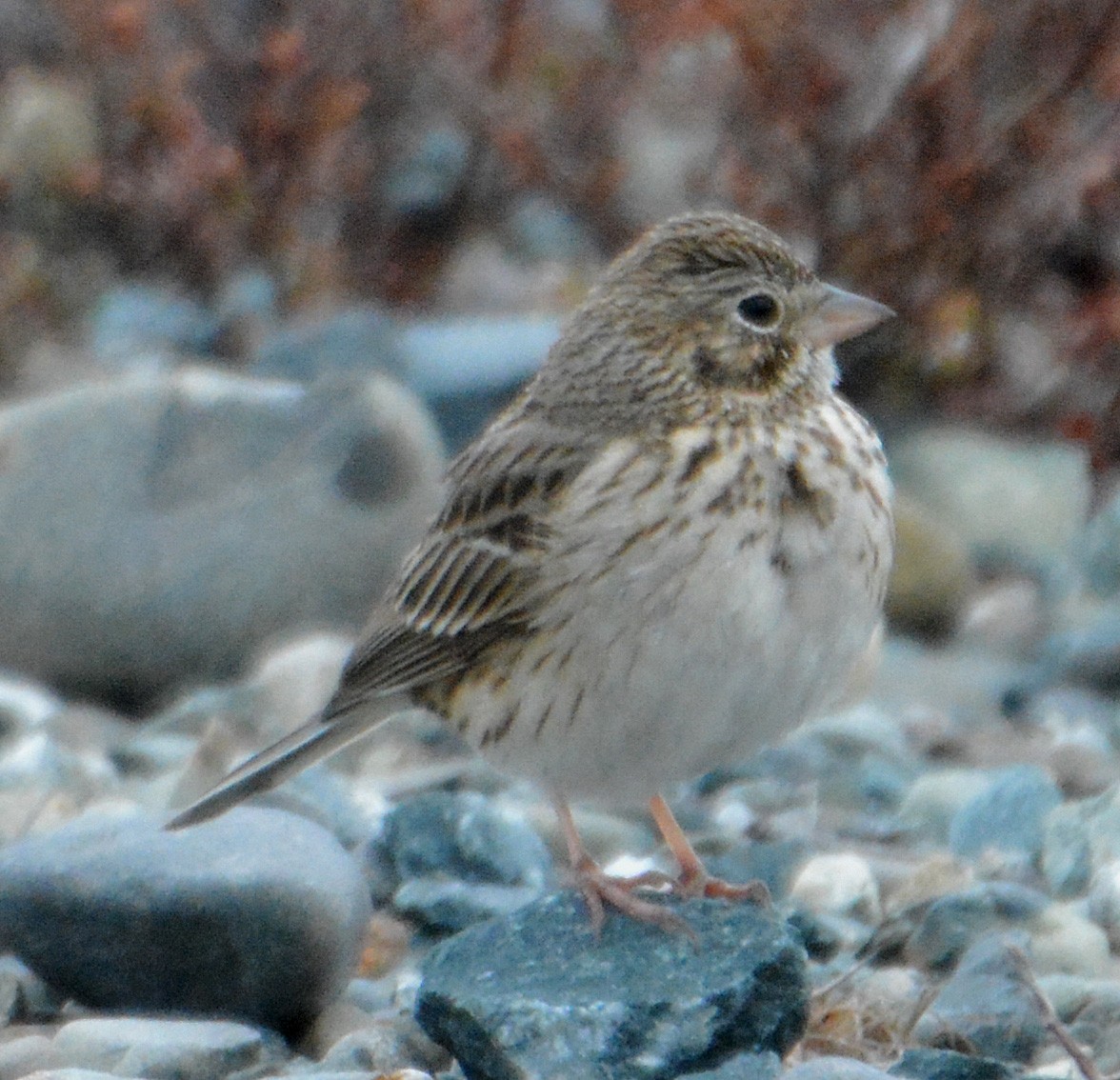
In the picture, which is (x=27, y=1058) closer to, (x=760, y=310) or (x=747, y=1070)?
(x=747, y=1070)

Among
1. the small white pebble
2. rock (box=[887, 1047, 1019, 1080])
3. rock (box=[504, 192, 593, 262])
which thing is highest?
rock (box=[504, 192, 593, 262])

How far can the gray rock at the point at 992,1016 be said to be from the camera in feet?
14.6

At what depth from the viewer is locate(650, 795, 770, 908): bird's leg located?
454 centimetres

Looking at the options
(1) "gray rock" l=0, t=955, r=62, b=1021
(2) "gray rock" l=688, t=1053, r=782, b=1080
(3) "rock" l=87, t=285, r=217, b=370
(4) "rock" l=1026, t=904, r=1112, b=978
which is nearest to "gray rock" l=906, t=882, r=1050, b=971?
(4) "rock" l=1026, t=904, r=1112, b=978

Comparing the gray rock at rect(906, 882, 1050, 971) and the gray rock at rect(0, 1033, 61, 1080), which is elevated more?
the gray rock at rect(0, 1033, 61, 1080)

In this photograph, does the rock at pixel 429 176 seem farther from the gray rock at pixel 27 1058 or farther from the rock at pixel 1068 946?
the gray rock at pixel 27 1058

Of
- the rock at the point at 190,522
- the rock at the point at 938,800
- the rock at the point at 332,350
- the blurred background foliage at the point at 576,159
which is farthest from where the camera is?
the rock at the point at 332,350

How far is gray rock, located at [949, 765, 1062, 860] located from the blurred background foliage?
304 cm

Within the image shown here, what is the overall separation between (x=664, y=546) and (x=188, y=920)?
44.9 inches

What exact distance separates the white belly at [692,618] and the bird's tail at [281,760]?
0.64 metres

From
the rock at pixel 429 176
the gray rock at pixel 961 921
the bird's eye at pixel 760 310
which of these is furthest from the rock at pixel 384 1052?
the rock at pixel 429 176

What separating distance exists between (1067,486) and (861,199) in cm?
131

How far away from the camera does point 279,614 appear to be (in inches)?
301

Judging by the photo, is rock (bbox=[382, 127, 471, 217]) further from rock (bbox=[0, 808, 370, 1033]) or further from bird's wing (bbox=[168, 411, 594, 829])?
rock (bbox=[0, 808, 370, 1033])
